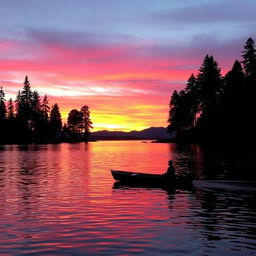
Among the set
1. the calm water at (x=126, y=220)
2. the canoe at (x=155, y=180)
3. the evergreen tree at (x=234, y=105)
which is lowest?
the calm water at (x=126, y=220)

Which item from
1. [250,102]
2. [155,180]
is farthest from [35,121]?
[155,180]

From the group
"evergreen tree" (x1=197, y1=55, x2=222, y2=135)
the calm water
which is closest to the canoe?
the calm water

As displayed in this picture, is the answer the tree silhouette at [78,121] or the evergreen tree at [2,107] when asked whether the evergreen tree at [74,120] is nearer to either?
the tree silhouette at [78,121]

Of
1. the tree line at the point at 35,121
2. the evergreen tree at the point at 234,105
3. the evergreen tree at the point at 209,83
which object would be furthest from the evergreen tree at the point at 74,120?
the evergreen tree at the point at 234,105

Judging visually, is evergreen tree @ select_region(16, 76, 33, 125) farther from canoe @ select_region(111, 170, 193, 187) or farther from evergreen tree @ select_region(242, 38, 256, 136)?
canoe @ select_region(111, 170, 193, 187)

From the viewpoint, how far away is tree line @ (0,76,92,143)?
13475cm

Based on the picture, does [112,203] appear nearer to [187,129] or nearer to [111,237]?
[111,237]

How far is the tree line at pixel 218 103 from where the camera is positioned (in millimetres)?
90875

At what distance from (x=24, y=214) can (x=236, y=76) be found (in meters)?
82.7

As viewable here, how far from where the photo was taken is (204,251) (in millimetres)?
13742

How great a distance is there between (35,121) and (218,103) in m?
80.0

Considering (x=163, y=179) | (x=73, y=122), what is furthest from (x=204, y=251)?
(x=73, y=122)

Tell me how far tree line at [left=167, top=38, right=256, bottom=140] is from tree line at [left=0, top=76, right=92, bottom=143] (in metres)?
51.2

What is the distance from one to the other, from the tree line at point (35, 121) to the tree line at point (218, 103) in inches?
2016
